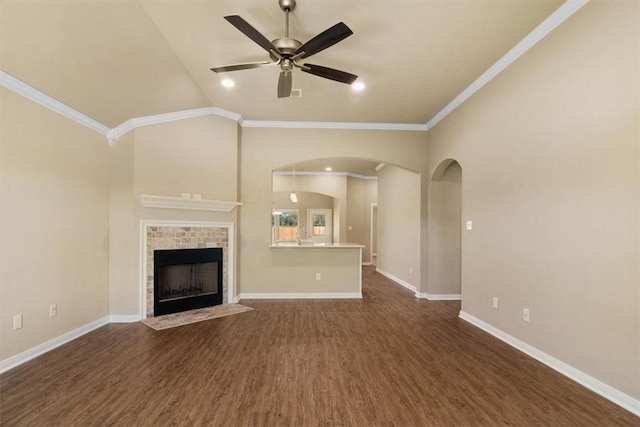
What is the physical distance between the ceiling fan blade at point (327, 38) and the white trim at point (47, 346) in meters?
A: 3.77

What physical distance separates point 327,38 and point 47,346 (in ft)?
13.2

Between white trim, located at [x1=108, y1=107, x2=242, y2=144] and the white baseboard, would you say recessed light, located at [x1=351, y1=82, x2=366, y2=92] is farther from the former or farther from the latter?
the white baseboard

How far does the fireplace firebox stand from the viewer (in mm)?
4188

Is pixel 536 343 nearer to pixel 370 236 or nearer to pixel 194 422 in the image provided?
pixel 194 422

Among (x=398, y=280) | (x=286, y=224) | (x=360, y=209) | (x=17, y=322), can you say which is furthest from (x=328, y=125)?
(x=286, y=224)

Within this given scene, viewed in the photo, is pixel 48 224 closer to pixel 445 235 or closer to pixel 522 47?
pixel 522 47

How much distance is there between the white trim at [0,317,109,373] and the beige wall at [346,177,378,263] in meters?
7.08

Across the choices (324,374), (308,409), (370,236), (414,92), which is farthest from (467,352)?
(370,236)

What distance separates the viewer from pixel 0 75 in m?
2.49

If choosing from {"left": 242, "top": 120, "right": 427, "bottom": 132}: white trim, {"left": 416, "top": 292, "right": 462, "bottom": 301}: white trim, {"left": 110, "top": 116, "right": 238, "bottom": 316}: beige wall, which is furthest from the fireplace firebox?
{"left": 416, "top": 292, "right": 462, "bottom": 301}: white trim

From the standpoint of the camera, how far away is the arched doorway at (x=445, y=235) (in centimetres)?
519

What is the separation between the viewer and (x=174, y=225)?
4293 millimetres

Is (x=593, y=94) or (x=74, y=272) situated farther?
(x=74, y=272)

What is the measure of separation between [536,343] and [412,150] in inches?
138
